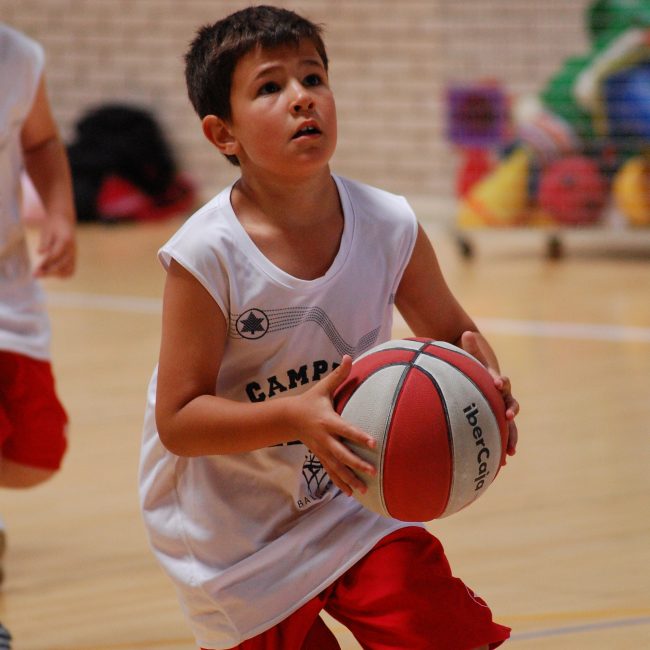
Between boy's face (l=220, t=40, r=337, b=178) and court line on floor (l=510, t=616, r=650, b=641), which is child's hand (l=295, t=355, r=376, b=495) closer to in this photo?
boy's face (l=220, t=40, r=337, b=178)

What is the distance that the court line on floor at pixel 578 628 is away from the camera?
8.43ft

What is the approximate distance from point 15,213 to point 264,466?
1.15 m

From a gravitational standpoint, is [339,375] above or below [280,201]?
below

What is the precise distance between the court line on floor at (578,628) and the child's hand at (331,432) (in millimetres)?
892

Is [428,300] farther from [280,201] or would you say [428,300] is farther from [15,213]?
[15,213]

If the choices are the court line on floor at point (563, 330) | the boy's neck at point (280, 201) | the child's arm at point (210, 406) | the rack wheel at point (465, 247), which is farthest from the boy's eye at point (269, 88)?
the rack wheel at point (465, 247)

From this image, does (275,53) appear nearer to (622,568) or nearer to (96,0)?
(622,568)

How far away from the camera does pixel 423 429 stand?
1871mm

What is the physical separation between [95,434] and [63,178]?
1.38m

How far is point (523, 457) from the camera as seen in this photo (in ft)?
12.7

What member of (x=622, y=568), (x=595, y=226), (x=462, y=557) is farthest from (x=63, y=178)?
(x=595, y=226)

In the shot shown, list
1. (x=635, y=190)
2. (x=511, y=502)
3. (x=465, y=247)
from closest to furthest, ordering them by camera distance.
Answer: (x=511, y=502) → (x=635, y=190) → (x=465, y=247)

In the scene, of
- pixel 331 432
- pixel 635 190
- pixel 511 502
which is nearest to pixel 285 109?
pixel 331 432

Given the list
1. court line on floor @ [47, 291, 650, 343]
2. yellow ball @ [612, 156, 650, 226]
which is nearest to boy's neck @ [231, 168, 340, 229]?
court line on floor @ [47, 291, 650, 343]
